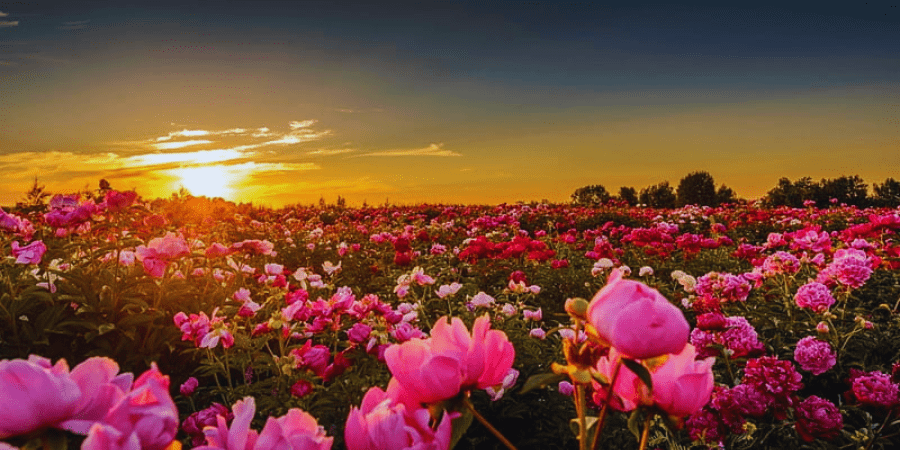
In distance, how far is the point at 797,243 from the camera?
16.9 feet

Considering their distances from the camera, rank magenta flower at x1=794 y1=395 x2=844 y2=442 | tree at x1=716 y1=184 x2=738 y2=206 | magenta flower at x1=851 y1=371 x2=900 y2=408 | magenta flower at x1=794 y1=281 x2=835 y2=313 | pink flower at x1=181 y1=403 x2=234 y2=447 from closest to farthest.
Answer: pink flower at x1=181 y1=403 x2=234 y2=447
magenta flower at x1=794 y1=395 x2=844 y2=442
magenta flower at x1=851 y1=371 x2=900 y2=408
magenta flower at x1=794 y1=281 x2=835 y2=313
tree at x1=716 y1=184 x2=738 y2=206

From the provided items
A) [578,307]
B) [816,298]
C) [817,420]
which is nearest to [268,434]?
[578,307]

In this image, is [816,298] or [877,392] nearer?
[877,392]

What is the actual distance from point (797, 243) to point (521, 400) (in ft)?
13.0

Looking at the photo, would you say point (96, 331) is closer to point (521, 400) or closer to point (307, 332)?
point (307, 332)

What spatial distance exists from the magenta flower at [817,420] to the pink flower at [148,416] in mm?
2394

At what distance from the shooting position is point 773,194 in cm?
2141

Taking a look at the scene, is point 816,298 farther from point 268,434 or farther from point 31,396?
point 31,396

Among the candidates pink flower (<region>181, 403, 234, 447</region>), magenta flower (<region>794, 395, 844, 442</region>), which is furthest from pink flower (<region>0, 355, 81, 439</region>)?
magenta flower (<region>794, 395, 844, 442</region>)

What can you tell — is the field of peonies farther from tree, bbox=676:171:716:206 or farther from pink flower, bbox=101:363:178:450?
tree, bbox=676:171:716:206

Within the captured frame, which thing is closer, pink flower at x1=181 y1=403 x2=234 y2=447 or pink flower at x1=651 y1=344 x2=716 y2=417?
pink flower at x1=651 y1=344 x2=716 y2=417

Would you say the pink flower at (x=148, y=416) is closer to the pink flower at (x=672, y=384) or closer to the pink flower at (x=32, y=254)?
the pink flower at (x=672, y=384)

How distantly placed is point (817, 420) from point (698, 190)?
2520cm

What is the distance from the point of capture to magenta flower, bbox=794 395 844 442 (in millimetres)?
2178
